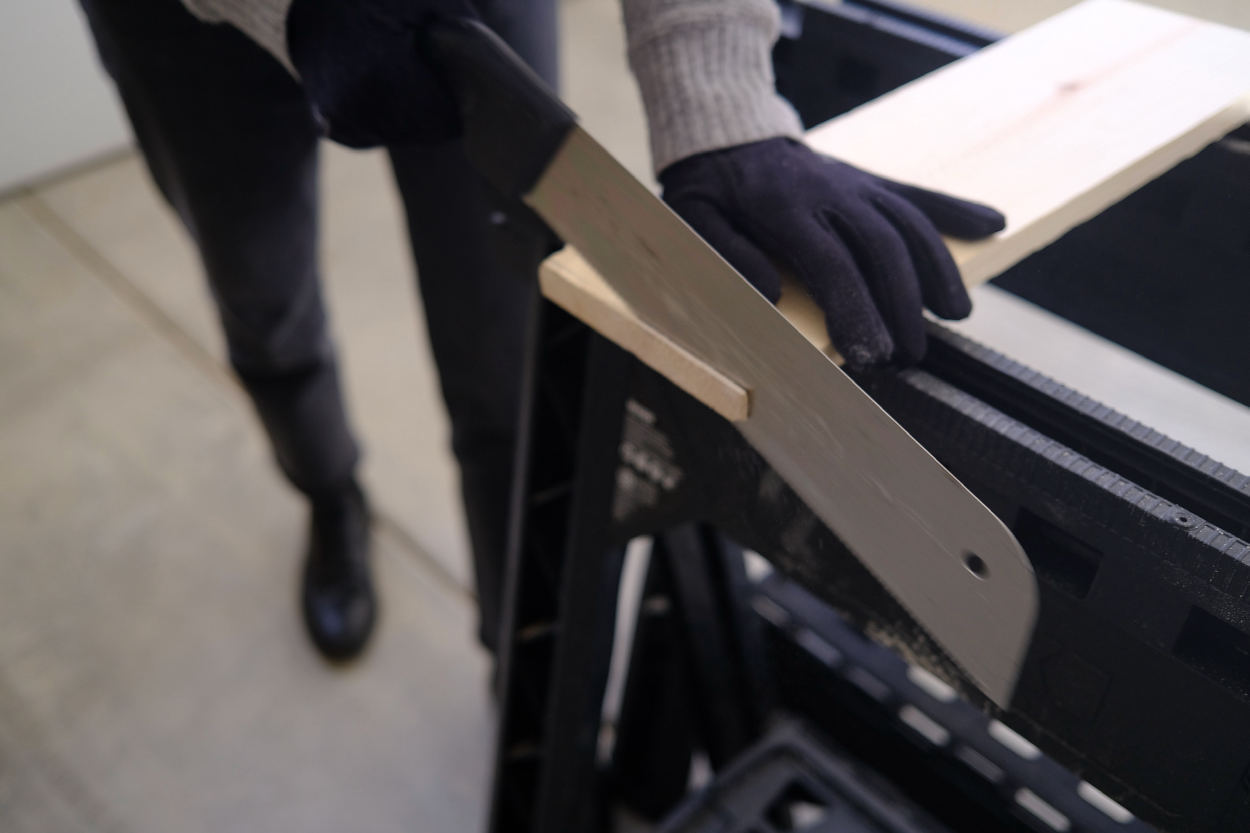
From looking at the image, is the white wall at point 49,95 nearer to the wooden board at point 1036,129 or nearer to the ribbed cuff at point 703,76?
the ribbed cuff at point 703,76

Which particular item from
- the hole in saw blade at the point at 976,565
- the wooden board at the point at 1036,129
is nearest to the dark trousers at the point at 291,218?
the wooden board at the point at 1036,129

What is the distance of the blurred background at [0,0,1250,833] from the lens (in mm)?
1335

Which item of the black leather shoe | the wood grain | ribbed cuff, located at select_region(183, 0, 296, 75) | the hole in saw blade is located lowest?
the black leather shoe

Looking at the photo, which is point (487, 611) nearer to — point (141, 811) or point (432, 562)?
point (432, 562)

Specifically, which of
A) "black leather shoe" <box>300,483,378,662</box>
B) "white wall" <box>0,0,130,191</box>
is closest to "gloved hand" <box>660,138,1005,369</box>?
"black leather shoe" <box>300,483,378,662</box>

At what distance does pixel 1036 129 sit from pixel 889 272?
176 millimetres

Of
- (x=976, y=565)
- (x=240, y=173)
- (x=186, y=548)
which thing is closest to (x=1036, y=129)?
(x=976, y=565)

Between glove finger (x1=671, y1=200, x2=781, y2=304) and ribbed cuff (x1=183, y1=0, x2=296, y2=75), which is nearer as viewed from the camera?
glove finger (x1=671, y1=200, x2=781, y2=304)

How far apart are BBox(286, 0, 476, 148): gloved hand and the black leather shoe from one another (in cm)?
92

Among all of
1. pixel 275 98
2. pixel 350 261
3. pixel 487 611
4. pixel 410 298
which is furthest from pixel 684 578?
pixel 350 261

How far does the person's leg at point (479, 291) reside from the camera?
0.87 m

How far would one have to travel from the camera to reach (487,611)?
128 cm

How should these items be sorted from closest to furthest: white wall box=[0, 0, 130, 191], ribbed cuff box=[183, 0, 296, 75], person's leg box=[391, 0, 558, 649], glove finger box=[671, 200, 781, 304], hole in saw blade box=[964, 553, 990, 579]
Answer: hole in saw blade box=[964, 553, 990, 579] → glove finger box=[671, 200, 781, 304] → ribbed cuff box=[183, 0, 296, 75] → person's leg box=[391, 0, 558, 649] → white wall box=[0, 0, 130, 191]

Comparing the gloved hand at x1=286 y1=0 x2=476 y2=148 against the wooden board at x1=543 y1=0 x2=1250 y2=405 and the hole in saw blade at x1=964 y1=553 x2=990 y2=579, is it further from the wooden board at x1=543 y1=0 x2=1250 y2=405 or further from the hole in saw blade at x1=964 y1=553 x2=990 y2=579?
the hole in saw blade at x1=964 y1=553 x2=990 y2=579
